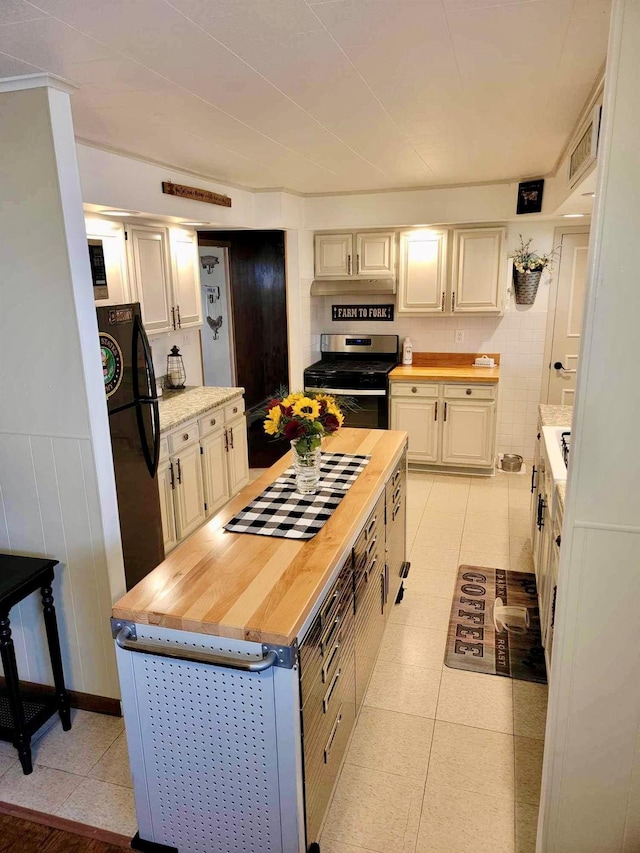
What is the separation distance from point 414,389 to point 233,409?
172 centimetres

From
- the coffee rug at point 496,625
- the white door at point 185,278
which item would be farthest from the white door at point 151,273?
the coffee rug at point 496,625

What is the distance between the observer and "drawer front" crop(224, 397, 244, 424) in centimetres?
448

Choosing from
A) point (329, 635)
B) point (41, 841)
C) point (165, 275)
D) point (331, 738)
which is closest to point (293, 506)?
point (329, 635)

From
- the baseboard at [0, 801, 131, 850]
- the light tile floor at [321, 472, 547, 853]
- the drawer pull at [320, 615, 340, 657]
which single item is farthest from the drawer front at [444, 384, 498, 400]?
the baseboard at [0, 801, 131, 850]

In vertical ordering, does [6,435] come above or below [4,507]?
above

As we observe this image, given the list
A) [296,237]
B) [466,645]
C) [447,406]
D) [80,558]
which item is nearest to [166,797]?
[80,558]

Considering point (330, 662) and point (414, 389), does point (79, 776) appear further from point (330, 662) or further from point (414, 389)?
point (414, 389)

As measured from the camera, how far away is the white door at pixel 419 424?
5352 mm

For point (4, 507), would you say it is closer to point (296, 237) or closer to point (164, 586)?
point (164, 586)

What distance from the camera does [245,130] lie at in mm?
2842

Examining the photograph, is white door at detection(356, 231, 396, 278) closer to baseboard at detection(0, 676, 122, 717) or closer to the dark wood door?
the dark wood door

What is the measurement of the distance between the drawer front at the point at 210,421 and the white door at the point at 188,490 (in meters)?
0.13

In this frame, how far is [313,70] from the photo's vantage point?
2.04m

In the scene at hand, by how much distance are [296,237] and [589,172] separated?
3.11 m
